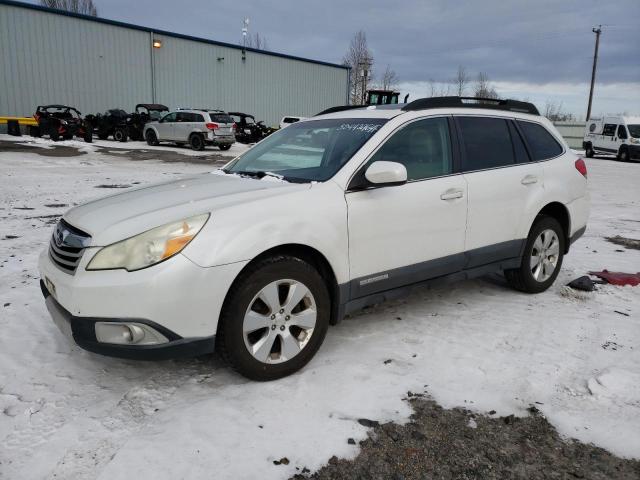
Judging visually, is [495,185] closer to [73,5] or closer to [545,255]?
[545,255]

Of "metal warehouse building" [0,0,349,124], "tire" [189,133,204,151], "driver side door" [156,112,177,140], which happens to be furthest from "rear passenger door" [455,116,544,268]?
"metal warehouse building" [0,0,349,124]

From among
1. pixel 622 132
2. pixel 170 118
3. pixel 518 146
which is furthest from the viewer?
pixel 622 132

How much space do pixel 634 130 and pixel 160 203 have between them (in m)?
30.1

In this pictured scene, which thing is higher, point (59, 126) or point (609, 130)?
point (609, 130)

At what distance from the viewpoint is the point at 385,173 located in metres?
3.15

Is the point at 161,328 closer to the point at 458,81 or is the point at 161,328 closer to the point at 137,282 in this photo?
the point at 137,282

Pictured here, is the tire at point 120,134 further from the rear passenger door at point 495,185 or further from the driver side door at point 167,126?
the rear passenger door at point 495,185

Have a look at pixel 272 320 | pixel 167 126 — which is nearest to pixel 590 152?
pixel 167 126

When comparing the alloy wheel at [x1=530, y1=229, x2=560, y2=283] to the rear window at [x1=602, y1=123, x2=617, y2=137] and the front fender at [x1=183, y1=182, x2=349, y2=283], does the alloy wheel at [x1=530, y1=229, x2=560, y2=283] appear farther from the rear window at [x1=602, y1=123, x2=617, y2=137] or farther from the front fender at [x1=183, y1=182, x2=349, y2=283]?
the rear window at [x1=602, y1=123, x2=617, y2=137]

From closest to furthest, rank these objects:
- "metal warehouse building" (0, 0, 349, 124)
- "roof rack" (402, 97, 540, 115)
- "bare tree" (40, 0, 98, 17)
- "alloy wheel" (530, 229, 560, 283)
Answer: "roof rack" (402, 97, 540, 115), "alloy wheel" (530, 229, 560, 283), "metal warehouse building" (0, 0, 349, 124), "bare tree" (40, 0, 98, 17)

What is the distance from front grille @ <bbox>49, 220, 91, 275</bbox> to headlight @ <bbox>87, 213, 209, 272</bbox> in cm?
16

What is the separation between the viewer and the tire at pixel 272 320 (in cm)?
277

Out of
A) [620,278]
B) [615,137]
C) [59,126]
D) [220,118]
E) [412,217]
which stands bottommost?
[620,278]

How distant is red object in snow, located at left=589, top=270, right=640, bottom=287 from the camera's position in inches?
195
